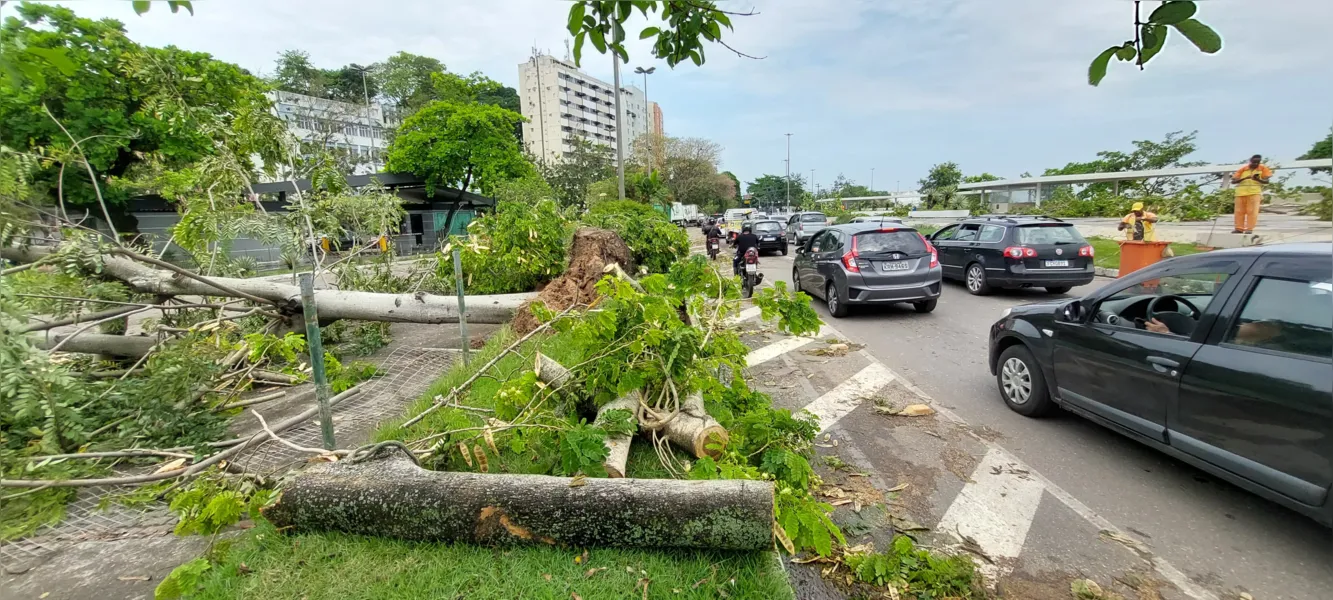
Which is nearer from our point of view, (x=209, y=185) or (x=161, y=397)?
(x=161, y=397)

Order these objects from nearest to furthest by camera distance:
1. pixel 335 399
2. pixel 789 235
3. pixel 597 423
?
pixel 597 423, pixel 335 399, pixel 789 235

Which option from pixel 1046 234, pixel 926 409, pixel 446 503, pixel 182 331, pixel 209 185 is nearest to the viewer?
pixel 446 503

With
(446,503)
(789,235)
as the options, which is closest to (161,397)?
(446,503)

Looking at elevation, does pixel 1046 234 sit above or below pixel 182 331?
above

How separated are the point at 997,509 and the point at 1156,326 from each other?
5.35 feet

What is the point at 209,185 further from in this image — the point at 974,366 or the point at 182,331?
the point at 974,366

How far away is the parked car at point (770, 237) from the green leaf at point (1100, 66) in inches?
799

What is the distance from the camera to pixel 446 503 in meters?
2.77

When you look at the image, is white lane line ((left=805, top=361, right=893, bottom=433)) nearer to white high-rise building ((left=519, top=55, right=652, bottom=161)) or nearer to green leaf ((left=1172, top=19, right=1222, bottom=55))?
green leaf ((left=1172, top=19, right=1222, bottom=55))

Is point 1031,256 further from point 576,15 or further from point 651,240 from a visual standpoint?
point 576,15

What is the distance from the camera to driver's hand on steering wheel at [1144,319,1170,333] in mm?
3566

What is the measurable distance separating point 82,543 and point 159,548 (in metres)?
0.52

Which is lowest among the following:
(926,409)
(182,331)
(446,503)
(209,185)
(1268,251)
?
(926,409)

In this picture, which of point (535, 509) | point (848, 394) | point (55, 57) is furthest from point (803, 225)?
point (55, 57)
